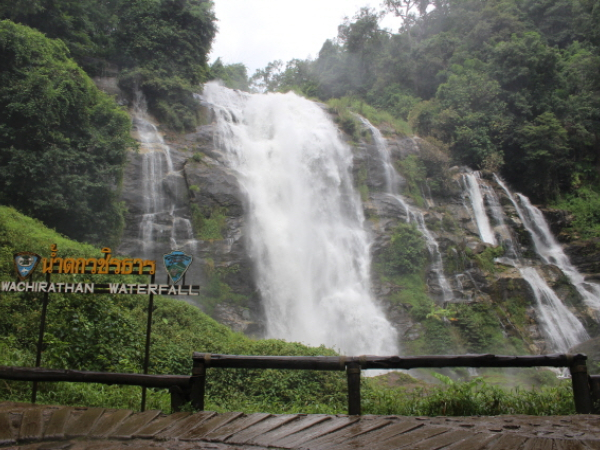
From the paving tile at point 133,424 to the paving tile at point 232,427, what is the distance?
47cm

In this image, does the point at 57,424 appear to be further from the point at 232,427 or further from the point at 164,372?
the point at 164,372

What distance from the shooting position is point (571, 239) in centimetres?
1970

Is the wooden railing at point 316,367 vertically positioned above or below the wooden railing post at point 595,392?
above

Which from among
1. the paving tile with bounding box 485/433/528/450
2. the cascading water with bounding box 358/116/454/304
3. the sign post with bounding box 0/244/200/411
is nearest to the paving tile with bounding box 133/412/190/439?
the sign post with bounding box 0/244/200/411

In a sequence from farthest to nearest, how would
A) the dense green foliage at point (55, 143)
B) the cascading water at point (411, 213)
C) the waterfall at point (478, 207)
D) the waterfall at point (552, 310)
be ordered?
the waterfall at point (478, 207)
the cascading water at point (411, 213)
the waterfall at point (552, 310)
the dense green foliage at point (55, 143)

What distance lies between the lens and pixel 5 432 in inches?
136

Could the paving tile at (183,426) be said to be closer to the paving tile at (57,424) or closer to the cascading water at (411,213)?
the paving tile at (57,424)

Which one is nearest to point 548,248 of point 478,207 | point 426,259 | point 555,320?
point 478,207

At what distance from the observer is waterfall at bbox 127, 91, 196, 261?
14969 millimetres

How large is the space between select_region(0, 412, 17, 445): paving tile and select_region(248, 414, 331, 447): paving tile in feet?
5.94

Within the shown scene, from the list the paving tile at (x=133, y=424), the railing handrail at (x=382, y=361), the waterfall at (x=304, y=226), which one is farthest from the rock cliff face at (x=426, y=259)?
the paving tile at (x=133, y=424)

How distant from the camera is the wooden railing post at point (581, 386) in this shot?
13.6ft

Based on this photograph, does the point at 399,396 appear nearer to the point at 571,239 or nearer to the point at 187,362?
the point at 187,362

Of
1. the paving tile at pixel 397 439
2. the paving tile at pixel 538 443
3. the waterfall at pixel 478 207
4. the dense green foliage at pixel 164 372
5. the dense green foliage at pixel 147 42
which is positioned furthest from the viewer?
the dense green foliage at pixel 147 42
